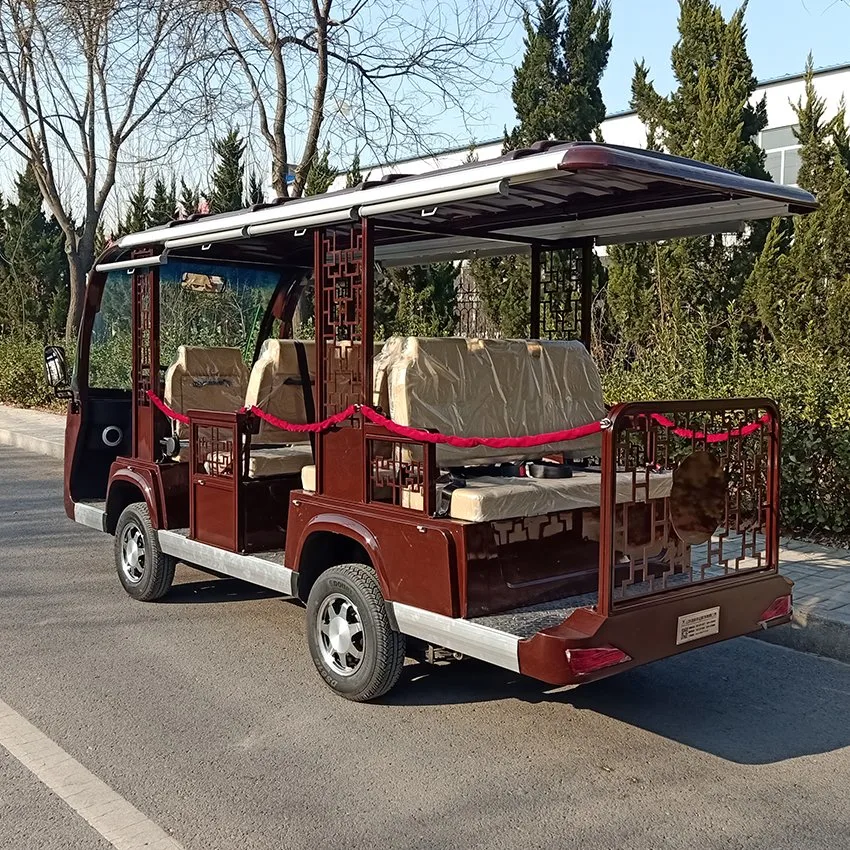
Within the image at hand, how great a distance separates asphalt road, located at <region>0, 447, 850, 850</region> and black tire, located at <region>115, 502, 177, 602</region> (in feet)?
0.82

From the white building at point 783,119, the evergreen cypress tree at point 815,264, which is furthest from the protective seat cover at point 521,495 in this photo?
the white building at point 783,119

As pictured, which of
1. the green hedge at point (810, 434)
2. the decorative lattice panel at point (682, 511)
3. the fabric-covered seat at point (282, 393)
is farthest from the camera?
the green hedge at point (810, 434)

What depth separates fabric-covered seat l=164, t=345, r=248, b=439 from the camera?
6648mm

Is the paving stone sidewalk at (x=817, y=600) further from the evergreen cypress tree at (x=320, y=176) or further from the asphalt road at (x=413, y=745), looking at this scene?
the evergreen cypress tree at (x=320, y=176)

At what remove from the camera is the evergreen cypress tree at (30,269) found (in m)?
23.7

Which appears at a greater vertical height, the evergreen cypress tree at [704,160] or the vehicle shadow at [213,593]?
the evergreen cypress tree at [704,160]

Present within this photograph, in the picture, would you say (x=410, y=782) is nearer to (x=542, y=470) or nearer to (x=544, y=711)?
(x=544, y=711)

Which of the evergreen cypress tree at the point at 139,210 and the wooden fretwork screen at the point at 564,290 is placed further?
the evergreen cypress tree at the point at 139,210

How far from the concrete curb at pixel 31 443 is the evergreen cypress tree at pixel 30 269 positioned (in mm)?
8200

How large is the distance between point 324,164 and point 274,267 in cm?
712

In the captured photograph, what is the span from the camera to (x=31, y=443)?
48.0 ft

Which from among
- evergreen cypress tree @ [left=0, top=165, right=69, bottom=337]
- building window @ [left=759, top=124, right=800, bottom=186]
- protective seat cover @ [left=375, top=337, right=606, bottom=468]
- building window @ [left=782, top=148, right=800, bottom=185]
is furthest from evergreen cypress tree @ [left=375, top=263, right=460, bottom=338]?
evergreen cypress tree @ [left=0, top=165, right=69, bottom=337]

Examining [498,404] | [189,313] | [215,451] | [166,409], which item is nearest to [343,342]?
[498,404]

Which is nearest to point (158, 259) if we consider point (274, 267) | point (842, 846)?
point (274, 267)
